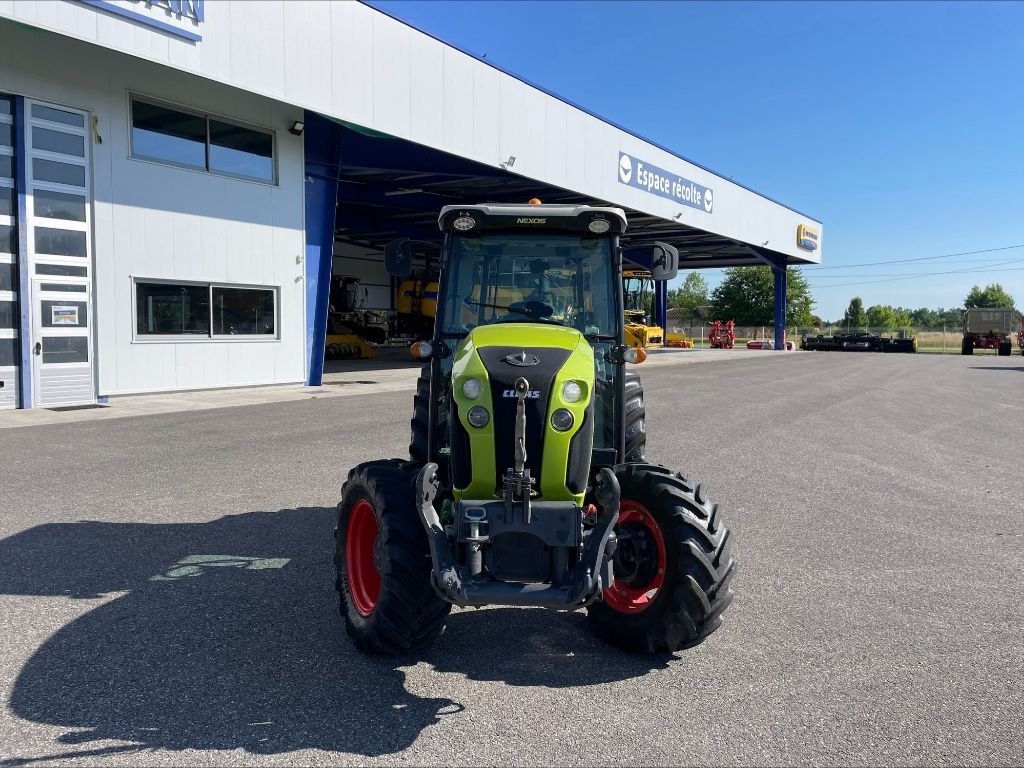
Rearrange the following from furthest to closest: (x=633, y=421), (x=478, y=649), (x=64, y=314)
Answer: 1. (x=64, y=314)
2. (x=633, y=421)
3. (x=478, y=649)

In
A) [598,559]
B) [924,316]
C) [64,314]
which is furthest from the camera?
[924,316]

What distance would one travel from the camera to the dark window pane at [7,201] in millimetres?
12641

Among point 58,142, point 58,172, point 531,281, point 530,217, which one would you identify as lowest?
point 531,281

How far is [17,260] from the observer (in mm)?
12828

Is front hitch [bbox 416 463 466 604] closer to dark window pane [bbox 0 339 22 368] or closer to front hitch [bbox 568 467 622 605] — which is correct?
front hitch [bbox 568 467 622 605]

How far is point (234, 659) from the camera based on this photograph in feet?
12.0

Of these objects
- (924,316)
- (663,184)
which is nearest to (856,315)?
(924,316)

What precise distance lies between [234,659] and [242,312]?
1395 centimetres

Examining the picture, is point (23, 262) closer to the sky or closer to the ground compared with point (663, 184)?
closer to the ground

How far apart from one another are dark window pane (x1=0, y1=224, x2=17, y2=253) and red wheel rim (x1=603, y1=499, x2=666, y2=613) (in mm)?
12956

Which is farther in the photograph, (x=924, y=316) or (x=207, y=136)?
(x=924, y=316)

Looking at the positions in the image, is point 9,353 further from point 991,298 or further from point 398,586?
point 991,298

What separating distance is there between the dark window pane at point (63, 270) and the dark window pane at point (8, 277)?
14.1 inches

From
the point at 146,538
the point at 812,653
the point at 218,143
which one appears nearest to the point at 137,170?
the point at 218,143
